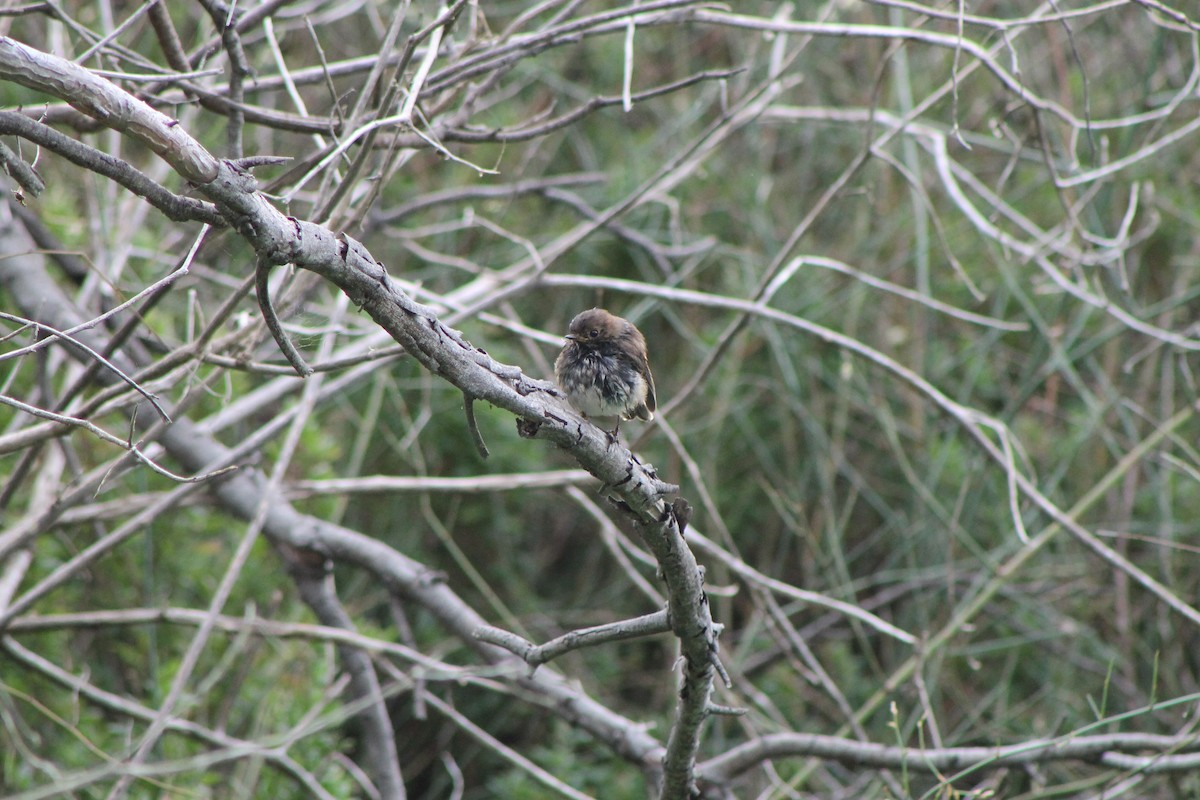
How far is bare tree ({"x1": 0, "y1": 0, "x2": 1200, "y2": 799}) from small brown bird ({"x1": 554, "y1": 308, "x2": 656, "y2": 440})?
241 mm

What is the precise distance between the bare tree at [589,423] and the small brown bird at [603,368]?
Result: 0.79 feet

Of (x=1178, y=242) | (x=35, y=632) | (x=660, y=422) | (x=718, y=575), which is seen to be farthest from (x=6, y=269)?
(x=1178, y=242)

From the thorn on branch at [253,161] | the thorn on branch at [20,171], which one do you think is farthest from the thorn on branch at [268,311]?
the thorn on branch at [20,171]

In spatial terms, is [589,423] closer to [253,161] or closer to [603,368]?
[253,161]

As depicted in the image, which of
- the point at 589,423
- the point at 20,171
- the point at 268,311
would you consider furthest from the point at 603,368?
the point at 20,171

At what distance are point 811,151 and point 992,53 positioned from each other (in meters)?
3.19

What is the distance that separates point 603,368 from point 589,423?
1.08 meters

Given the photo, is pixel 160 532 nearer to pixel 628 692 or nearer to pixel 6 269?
pixel 6 269

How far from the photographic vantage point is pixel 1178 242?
20.8ft

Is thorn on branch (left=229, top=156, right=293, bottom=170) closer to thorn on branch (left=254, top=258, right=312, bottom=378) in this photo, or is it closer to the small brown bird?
thorn on branch (left=254, top=258, right=312, bottom=378)

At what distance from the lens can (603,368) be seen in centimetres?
333

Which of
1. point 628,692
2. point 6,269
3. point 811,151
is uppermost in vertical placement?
point 811,151

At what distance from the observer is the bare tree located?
9.42ft

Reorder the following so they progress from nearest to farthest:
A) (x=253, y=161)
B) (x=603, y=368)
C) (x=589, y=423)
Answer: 1. (x=253, y=161)
2. (x=589, y=423)
3. (x=603, y=368)
